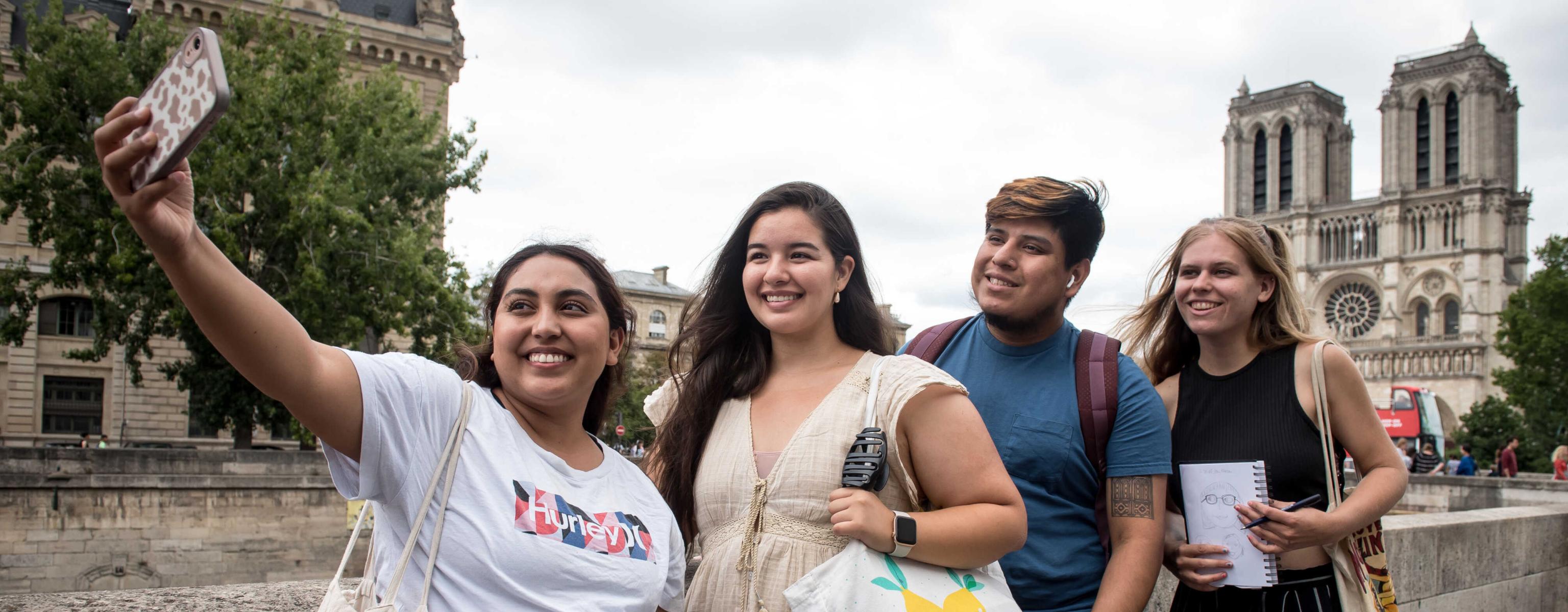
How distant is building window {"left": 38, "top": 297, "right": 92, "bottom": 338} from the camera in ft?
103

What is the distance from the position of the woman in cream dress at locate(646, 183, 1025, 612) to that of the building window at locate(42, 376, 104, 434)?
1358 inches

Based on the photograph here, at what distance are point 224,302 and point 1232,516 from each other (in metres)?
2.43

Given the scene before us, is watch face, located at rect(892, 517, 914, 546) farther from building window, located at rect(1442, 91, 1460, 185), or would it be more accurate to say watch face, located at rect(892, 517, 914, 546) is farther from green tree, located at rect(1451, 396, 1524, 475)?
building window, located at rect(1442, 91, 1460, 185)

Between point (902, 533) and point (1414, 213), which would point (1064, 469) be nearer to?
point (902, 533)

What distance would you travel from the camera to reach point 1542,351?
123 ft

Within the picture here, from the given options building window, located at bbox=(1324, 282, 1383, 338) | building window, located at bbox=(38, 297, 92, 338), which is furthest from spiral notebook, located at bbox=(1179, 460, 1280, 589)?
building window, located at bbox=(1324, 282, 1383, 338)

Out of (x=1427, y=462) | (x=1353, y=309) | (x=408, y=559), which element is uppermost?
(x=1353, y=309)

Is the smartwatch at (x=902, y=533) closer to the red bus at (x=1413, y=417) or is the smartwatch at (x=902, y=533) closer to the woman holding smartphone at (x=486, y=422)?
the woman holding smartphone at (x=486, y=422)

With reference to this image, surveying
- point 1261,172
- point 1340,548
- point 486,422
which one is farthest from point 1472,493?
point 1261,172

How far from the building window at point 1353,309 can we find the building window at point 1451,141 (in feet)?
30.0

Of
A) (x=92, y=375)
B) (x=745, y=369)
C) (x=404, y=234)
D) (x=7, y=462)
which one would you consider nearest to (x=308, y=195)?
(x=404, y=234)

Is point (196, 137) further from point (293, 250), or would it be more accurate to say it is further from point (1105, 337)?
point (293, 250)

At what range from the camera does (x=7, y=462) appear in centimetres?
1605

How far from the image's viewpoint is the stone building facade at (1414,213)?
68688mm
